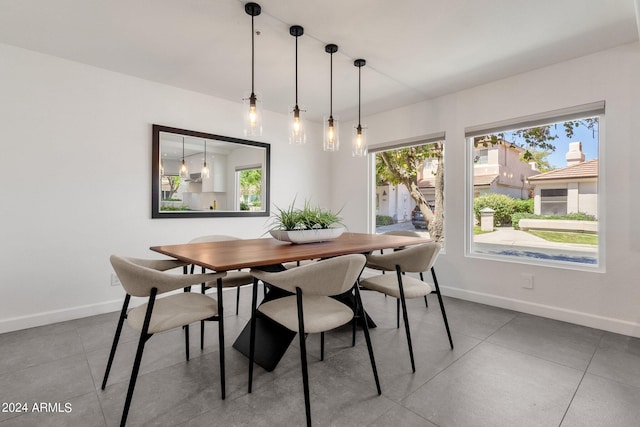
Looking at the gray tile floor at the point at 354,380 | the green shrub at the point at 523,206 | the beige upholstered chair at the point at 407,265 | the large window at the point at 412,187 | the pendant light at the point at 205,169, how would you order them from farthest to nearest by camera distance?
the large window at the point at 412,187, the pendant light at the point at 205,169, the green shrub at the point at 523,206, the beige upholstered chair at the point at 407,265, the gray tile floor at the point at 354,380

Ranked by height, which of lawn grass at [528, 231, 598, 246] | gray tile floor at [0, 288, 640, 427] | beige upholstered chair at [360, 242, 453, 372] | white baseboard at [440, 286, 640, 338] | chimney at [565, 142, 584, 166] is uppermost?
chimney at [565, 142, 584, 166]

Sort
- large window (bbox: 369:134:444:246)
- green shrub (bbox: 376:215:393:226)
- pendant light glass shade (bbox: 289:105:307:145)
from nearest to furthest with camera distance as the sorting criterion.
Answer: pendant light glass shade (bbox: 289:105:307:145)
large window (bbox: 369:134:444:246)
green shrub (bbox: 376:215:393:226)

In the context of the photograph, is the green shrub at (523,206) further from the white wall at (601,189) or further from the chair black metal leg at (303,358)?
the chair black metal leg at (303,358)

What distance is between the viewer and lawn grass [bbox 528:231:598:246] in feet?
8.91

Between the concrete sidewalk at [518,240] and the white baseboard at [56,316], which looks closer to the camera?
the white baseboard at [56,316]

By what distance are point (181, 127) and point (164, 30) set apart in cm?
123

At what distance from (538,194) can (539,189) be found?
5cm

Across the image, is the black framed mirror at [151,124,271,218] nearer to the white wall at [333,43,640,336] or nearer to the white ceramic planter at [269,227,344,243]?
the white ceramic planter at [269,227,344,243]

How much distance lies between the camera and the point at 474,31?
7.36 feet

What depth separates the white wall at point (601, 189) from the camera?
2451 mm

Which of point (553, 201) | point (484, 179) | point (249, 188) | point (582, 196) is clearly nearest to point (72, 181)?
point (249, 188)

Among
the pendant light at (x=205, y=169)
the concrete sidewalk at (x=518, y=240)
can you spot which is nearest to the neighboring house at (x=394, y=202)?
the concrete sidewalk at (x=518, y=240)

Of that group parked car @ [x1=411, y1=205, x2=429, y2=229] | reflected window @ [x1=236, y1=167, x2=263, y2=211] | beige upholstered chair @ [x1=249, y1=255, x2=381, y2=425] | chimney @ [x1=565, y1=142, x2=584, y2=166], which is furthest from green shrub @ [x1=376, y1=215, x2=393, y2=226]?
beige upholstered chair @ [x1=249, y1=255, x2=381, y2=425]

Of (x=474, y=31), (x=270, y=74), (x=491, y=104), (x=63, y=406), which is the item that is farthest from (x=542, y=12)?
(x=63, y=406)
